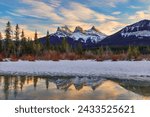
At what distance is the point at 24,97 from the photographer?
11812 millimetres

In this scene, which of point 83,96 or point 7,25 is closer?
point 83,96

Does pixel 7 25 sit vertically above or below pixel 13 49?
above

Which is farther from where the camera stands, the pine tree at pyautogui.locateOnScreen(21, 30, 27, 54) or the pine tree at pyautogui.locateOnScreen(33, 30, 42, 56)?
the pine tree at pyautogui.locateOnScreen(21, 30, 27, 54)

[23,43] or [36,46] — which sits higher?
[23,43]

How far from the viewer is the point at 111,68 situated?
80.3 ft

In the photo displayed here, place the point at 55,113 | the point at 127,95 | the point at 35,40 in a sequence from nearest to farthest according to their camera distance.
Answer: the point at 55,113 < the point at 127,95 < the point at 35,40

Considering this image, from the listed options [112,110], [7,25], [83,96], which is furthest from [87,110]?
[7,25]

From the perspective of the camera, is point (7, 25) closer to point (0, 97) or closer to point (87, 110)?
point (0, 97)

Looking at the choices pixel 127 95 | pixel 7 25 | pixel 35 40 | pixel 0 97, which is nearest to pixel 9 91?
pixel 0 97

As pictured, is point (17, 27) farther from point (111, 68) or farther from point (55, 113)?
point (55, 113)

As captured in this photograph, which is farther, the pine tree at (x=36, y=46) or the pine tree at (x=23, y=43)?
the pine tree at (x=23, y=43)

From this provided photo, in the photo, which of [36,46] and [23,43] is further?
[23,43]

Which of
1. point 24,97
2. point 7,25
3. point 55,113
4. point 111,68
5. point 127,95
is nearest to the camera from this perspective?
point 55,113

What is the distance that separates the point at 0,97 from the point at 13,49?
4536cm
